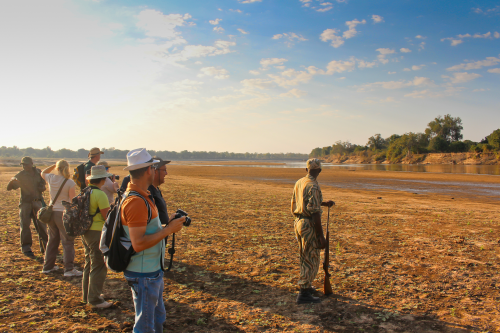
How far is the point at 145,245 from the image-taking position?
262cm

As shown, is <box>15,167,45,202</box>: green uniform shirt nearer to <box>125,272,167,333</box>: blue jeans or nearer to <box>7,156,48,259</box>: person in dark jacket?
<box>7,156,48,259</box>: person in dark jacket

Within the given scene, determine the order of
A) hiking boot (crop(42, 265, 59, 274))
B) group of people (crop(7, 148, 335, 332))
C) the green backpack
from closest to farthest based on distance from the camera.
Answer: group of people (crop(7, 148, 335, 332)) → the green backpack → hiking boot (crop(42, 265, 59, 274))

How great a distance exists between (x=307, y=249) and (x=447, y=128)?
15597 centimetres

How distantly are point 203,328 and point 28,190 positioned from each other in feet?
20.7

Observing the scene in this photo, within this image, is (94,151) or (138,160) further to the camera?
(94,151)

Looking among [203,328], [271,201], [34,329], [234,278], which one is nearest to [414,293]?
[234,278]

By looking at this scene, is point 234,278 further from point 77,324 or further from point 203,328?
point 77,324

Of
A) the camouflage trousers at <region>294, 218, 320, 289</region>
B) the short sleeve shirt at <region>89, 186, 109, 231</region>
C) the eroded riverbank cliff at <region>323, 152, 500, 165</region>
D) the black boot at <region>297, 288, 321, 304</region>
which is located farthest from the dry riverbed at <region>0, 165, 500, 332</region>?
the eroded riverbank cliff at <region>323, 152, 500, 165</region>

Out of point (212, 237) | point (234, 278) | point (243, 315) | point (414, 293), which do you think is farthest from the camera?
point (212, 237)

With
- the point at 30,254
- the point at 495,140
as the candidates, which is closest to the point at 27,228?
the point at 30,254

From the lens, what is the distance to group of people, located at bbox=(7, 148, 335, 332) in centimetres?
268

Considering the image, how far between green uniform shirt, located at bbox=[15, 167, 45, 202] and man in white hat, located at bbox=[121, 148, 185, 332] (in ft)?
20.5

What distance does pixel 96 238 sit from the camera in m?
4.51

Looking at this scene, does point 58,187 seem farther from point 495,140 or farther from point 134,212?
point 495,140
